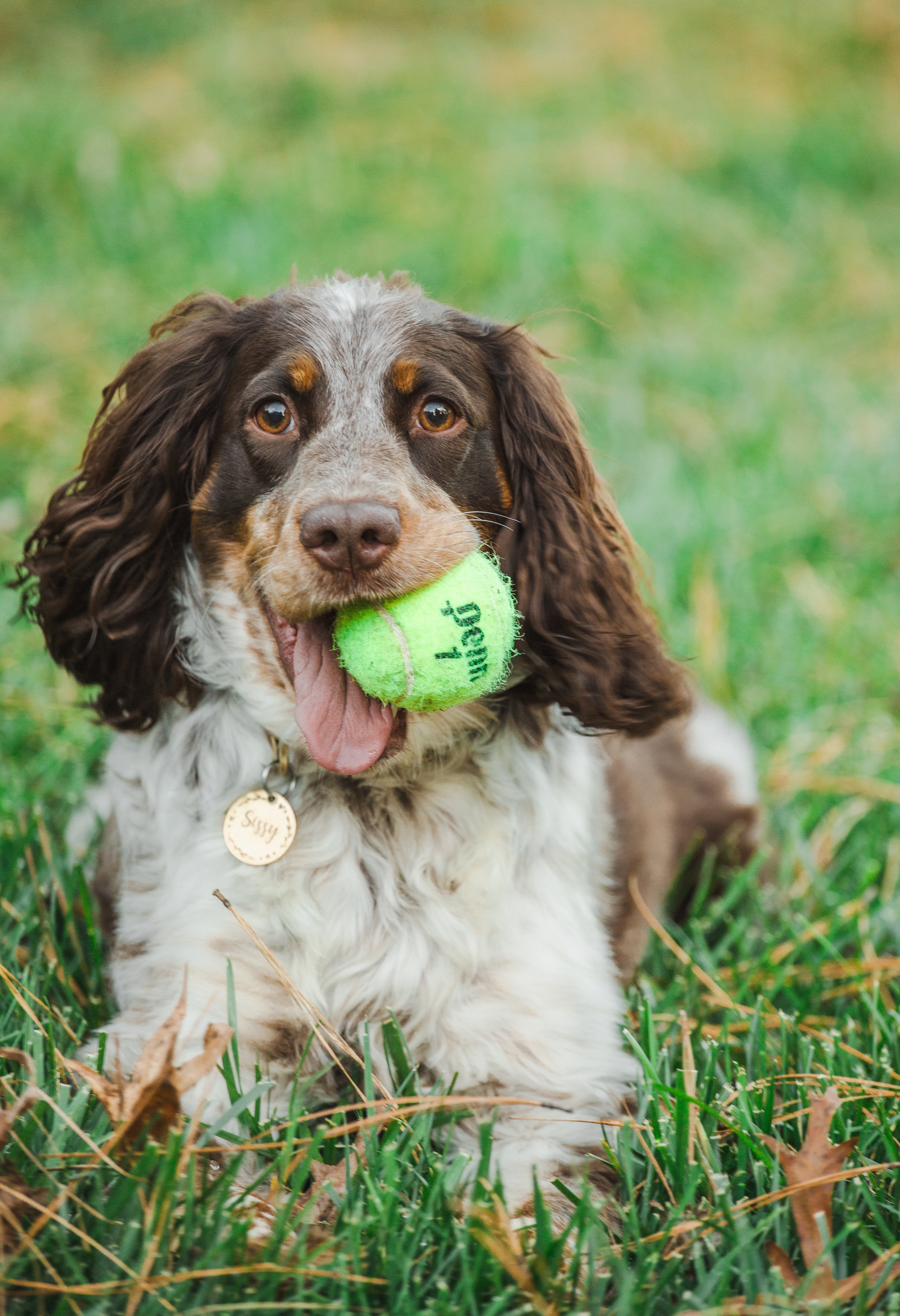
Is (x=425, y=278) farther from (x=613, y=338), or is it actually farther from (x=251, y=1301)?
(x=251, y=1301)

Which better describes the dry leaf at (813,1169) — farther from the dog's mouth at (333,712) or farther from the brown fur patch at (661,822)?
the dog's mouth at (333,712)

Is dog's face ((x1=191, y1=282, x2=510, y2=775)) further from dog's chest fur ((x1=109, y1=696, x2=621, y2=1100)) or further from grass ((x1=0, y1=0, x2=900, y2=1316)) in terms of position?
grass ((x1=0, y1=0, x2=900, y2=1316))

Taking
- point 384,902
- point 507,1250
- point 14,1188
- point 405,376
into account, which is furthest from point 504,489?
point 14,1188

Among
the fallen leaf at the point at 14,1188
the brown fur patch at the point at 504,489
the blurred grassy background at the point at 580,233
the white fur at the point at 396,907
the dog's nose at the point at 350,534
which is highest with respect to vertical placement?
the blurred grassy background at the point at 580,233

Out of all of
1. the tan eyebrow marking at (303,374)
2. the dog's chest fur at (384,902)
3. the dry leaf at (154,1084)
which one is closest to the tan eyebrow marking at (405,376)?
the tan eyebrow marking at (303,374)

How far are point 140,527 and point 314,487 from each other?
1.88 ft

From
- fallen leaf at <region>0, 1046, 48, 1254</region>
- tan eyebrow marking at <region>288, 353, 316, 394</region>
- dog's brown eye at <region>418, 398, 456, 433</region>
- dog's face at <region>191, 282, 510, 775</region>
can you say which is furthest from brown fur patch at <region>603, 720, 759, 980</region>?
fallen leaf at <region>0, 1046, 48, 1254</region>

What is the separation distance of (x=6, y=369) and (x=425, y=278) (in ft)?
8.78

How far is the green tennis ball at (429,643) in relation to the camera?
7.32ft

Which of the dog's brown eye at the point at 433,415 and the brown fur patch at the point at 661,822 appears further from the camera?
the brown fur patch at the point at 661,822

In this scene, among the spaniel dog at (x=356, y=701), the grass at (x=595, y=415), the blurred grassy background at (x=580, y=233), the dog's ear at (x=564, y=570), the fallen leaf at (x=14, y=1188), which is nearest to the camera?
the fallen leaf at (x=14, y=1188)

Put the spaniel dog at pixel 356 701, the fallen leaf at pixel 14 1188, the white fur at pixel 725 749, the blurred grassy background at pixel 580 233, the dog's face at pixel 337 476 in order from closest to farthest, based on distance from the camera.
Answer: the fallen leaf at pixel 14 1188 → the dog's face at pixel 337 476 → the spaniel dog at pixel 356 701 → the white fur at pixel 725 749 → the blurred grassy background at pixel 580 233

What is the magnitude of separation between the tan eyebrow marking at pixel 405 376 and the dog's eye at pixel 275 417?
237 mm

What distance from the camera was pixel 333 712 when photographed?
2.37m
